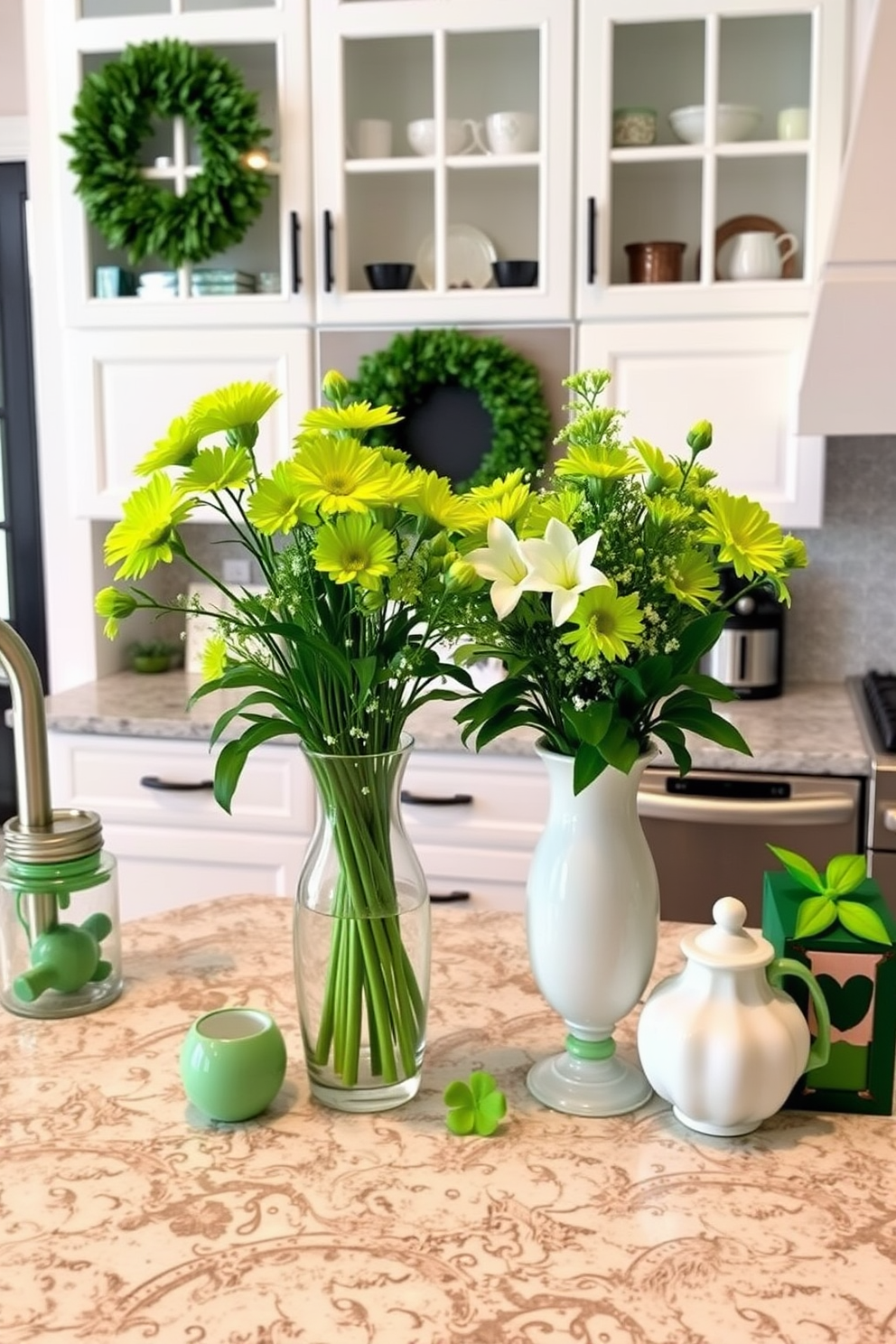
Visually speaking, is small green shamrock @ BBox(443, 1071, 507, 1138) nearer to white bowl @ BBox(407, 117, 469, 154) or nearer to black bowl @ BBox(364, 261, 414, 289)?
black bowl @ BBox(364, 261, 414, 289)

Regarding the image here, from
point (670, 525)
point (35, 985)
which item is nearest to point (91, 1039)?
point (35, 985)

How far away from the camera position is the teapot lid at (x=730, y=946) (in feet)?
3.37

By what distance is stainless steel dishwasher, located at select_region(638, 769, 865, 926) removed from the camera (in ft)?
7.91

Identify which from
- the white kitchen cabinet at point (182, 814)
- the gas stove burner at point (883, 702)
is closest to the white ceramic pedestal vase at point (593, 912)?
the gas stove burner at point (883, 702)

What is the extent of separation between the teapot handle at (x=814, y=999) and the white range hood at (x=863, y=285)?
5.52ft

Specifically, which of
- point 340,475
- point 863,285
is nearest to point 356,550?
point 340,475

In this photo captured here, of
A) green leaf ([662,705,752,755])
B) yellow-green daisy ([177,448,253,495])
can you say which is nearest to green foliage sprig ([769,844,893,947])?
green leaf ([662,705,752,755])

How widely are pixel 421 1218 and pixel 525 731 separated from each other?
1662mm

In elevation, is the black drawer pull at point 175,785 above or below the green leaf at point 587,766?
below

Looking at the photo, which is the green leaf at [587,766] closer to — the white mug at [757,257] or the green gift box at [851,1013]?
the green gift box at [851,1013]

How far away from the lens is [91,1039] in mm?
1265

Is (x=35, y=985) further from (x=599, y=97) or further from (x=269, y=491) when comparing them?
(x=599, y=97)

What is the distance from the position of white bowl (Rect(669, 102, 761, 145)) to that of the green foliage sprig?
2.02 metres

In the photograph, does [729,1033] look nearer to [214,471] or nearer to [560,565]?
[560,565]
